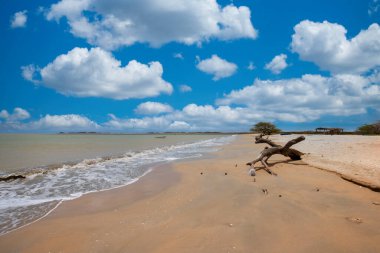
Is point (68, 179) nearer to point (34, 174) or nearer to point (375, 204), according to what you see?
point (34, 174)

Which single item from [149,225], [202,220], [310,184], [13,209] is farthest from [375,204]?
[13,209]

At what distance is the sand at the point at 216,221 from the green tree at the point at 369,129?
251 ft

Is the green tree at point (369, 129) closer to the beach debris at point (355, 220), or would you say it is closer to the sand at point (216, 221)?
the sand at point (216, 221)

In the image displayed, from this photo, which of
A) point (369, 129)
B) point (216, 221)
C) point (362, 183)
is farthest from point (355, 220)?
point (369, 129)

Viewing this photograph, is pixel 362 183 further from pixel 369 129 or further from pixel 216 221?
pixel 369 129

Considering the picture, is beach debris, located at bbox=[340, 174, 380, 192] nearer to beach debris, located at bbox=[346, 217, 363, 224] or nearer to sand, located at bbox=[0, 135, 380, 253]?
sand, located at bbox=[0, 135, 380, 253]

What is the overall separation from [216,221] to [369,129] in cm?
8486

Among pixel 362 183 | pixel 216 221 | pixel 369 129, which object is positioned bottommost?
pixel 216 221

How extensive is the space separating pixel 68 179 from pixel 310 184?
995 centimetres

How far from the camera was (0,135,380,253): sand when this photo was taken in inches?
177

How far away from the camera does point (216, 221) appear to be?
5.54m

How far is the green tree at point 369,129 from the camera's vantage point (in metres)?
70.9

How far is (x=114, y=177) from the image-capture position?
12.2 m

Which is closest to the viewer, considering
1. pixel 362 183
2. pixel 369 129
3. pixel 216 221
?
pixel 216 221
